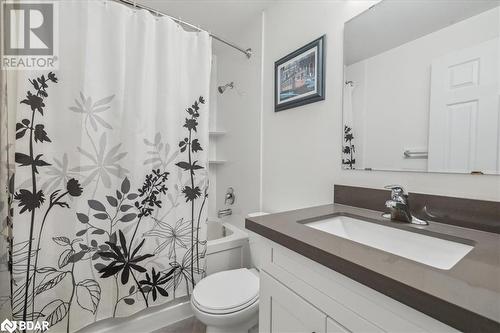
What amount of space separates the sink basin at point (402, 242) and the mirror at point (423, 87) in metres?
0.30

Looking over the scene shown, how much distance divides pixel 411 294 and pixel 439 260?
402mm

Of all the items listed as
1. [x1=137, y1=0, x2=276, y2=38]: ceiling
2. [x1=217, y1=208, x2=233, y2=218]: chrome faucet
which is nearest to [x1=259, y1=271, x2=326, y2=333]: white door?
[x1=217, y1=208, x2=233, y2=218]: chrome faucet

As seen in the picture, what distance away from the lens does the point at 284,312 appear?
0.75m

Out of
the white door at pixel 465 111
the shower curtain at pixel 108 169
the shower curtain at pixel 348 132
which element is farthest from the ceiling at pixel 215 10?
the white door at pixel 465 111

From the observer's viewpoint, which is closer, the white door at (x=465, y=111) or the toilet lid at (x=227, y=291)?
the white door at (x=465, y=111)

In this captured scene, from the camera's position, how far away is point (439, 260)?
2.26 feet

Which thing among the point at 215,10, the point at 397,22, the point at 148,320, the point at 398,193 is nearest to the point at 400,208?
the point at 398,193

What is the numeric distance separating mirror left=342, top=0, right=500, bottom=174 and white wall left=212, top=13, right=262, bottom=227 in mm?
840

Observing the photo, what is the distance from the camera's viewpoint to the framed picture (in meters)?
1.30

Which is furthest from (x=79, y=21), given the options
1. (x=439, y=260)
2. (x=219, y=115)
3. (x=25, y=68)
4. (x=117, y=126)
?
(x=439, y=260)

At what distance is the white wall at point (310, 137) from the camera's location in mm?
993

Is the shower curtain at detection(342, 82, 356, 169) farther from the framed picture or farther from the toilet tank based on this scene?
the toilet tank

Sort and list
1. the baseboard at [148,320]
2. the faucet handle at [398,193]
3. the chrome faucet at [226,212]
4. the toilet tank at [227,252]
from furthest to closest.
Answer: the chrome faucet at [226,212]
the toilet tank at [227,252]
the baseboard at [148,320]
the faucet handle at [398,193]

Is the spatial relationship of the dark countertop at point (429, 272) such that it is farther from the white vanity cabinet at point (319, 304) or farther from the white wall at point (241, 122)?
the white wall at point (241, 122)
